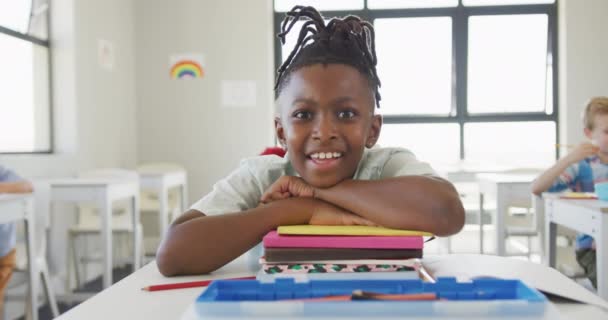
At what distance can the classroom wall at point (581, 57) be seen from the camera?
462cm

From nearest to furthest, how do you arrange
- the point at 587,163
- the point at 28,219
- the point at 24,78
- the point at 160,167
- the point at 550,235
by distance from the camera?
the point at 28,219
the point at 550,235
the point at 587,163
the point at 24,78
the point at 160,167

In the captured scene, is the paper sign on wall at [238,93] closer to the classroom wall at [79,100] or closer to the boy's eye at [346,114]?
the classroom wall at [79,100]

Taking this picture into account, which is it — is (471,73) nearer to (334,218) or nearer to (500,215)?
(500,215)

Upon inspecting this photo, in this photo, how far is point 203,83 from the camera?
4832 mm

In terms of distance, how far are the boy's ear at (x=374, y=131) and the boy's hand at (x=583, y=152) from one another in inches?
75.8

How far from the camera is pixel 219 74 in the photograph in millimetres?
4816

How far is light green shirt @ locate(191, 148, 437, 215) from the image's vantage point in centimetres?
100

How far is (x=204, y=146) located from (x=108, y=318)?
14.3 feet

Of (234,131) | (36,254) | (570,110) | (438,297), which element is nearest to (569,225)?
(438,297)

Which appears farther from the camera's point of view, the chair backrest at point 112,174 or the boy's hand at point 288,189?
the chair backrest at point 112,174

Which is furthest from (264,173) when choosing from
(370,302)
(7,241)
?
(7,241)

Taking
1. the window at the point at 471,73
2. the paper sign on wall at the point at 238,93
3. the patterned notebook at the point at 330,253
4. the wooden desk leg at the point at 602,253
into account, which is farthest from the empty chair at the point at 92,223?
the patterned notebook at the point at 330,253

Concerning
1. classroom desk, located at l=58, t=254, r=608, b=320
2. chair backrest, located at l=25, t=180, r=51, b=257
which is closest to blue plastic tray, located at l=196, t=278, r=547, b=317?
classroom desk, located at l=58, t=254, r=608, b=320

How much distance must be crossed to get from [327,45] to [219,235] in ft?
1.20
